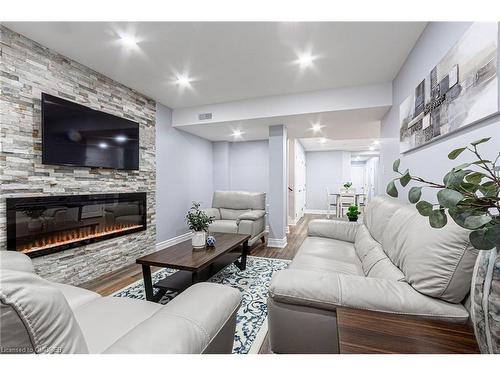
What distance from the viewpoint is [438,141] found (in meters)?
1.62

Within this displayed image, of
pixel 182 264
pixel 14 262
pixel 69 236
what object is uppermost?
pixel 14 262

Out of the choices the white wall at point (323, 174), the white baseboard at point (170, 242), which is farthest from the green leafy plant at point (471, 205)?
the white wall at point (323, 174)

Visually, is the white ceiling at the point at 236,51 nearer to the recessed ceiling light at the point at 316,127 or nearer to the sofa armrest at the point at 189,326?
the recessed ceiling light at the point at 316,127

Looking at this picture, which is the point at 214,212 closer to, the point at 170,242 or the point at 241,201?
the point at 241,201

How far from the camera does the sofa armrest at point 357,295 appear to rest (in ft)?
3.04

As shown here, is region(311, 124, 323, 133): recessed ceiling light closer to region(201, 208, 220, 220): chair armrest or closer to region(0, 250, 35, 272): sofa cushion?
region(201, 208, 220, 220): chair armrest

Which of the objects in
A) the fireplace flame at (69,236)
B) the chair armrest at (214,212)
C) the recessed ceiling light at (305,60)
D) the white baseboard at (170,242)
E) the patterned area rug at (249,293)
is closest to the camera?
the patterned area rug at (249,293)

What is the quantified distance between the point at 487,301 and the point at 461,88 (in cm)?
125

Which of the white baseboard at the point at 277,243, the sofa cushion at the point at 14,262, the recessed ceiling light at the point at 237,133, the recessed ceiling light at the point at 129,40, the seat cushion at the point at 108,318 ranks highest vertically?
the recessed ceiling light at the point at 129,40

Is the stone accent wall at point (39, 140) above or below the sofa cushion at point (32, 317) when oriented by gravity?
above

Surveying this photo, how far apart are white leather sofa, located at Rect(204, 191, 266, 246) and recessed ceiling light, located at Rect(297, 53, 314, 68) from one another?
222 centimetres

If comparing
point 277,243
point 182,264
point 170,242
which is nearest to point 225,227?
point 277,243

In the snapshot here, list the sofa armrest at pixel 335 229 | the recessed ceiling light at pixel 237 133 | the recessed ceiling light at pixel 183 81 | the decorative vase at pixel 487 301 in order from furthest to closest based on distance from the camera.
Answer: the recessed ceiling light at pixel 237 133
the recessed ceiling light at pixel 183 81
the sofa armrest at pixel 335 229
the decorative vase at pixel 487 301

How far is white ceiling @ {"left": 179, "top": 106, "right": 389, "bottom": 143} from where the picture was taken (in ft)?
10.9
